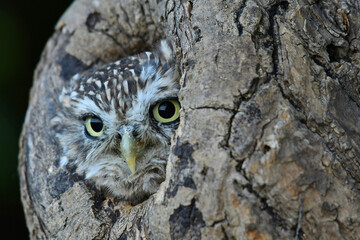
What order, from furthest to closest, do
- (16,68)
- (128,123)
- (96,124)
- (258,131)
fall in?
1. (16,68)
2. (96,124)
3. (128,123)
4. (258,131)

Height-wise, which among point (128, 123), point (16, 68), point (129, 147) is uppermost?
point (16, 68)

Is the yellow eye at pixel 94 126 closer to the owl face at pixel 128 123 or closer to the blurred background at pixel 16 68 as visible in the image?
the owl face at pixel 128 123

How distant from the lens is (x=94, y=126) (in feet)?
7.88

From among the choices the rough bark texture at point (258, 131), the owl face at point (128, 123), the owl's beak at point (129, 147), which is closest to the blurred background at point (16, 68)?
the owl face at point (128, 123)

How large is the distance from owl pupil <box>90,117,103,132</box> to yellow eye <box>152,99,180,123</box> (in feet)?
1.07

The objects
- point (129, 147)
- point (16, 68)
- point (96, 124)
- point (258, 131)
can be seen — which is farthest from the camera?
point (16, 68)

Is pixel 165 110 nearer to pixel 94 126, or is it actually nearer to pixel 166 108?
pixel 166 108

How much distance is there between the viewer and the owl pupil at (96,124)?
2.36 m

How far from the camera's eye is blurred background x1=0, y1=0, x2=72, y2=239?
13.2 ft

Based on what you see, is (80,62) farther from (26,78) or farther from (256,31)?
(26,78)

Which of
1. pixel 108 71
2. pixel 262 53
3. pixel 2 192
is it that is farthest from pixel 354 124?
pixel 2 192

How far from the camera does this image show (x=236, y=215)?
63.9 inches

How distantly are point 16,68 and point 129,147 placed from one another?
8.44 ft

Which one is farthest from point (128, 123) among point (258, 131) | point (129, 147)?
point (258, 131)
